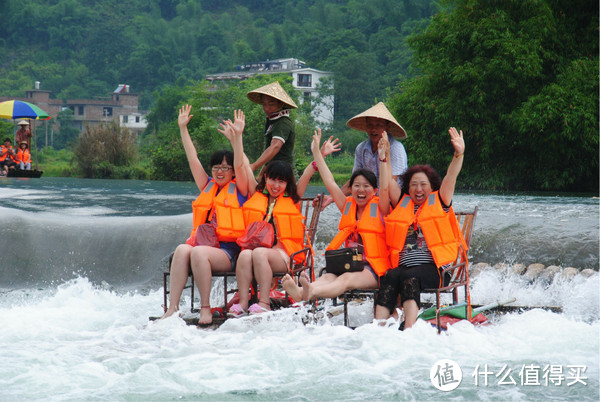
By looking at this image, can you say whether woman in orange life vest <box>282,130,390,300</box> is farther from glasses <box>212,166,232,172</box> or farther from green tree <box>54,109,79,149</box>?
green tree <box>54,109,79,149</box>

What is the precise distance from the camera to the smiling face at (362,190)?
20.3 feet

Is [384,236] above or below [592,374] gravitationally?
above

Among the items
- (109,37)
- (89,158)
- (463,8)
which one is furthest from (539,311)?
(109,37)

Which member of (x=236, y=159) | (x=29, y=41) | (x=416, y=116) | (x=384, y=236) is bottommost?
(x=384, y=236)

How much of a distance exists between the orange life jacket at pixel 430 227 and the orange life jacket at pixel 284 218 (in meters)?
0.83

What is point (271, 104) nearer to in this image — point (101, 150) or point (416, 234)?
point (416, 234)

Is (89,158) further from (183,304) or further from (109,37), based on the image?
(109,37)

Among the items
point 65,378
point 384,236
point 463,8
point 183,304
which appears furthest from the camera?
point 463,8

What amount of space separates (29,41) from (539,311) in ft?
376

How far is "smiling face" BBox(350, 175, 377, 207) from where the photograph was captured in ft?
20.3

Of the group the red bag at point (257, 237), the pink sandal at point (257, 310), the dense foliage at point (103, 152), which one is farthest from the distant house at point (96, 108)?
the pink sandal at point (257, 310)

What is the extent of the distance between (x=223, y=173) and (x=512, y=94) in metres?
19.5

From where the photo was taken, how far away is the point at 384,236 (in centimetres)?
613

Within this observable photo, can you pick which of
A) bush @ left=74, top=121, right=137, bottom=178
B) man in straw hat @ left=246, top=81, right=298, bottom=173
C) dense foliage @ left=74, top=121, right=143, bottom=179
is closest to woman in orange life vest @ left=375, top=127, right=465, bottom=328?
man in straw hat @ left=246, top=81, right=298, bottom=173
